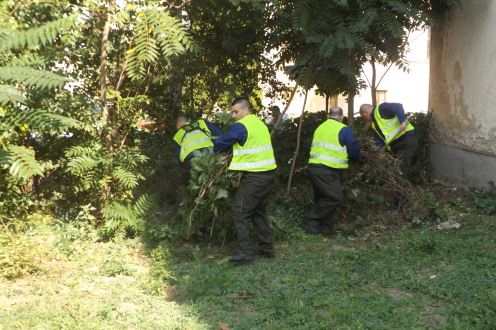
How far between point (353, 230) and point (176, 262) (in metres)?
2.83

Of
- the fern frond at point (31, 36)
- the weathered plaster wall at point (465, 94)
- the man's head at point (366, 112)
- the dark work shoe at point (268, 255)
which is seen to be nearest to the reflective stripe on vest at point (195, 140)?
the dark work shoe at point (268, 255)

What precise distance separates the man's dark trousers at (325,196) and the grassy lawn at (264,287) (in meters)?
0.63

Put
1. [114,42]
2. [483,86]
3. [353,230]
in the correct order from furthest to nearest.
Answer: [483,86] → [353,230] → [114,42]

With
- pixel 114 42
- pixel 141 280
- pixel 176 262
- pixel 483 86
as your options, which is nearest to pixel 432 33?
pixel 483 86

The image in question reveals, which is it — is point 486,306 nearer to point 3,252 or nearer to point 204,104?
point 3,252

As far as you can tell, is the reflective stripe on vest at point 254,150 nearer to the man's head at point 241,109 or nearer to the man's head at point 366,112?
the man's head at point 241,109

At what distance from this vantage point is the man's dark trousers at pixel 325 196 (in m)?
9.01

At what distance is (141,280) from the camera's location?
275 inches

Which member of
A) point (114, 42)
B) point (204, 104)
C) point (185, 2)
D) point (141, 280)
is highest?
point (185, 2)

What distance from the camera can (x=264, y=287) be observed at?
6.74 metres

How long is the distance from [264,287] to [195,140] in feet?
11.0

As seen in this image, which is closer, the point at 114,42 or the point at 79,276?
the point at 79,276

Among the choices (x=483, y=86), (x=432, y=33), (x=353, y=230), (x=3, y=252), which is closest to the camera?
(x=3, y=252)

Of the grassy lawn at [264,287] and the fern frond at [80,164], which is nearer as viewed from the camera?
the grassy lawn at [264,287]
